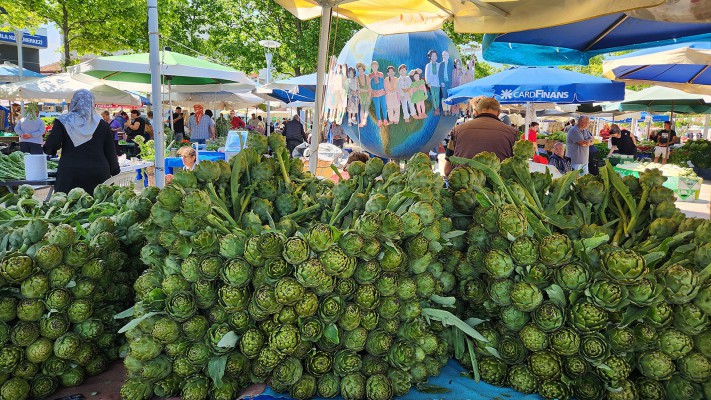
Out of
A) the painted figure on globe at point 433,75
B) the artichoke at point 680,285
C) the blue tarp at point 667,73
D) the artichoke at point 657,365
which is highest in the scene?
the blue tarp at point 667,73

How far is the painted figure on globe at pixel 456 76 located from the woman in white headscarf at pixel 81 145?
3075mm

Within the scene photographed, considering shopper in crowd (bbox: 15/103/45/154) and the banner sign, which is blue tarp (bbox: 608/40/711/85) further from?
the banner sign

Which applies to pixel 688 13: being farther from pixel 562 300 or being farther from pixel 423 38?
pixel 423 38

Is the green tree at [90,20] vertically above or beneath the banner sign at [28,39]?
beneath

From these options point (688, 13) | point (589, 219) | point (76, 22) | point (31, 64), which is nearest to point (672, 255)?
point (589, 219)

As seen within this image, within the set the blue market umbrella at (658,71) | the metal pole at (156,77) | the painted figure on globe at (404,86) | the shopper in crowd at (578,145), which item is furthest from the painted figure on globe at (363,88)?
the shopper in crowd at (578,145)

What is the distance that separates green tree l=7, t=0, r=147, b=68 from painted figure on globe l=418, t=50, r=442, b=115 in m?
12.1

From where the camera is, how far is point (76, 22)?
13.9 m

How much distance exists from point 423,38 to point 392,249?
9.48 ft

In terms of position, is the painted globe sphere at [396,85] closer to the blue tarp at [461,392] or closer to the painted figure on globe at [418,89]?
the painted figure on globe at [418,89]

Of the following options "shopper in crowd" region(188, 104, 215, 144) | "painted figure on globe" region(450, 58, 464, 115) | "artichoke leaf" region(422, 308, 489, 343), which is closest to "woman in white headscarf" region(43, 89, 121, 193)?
"painted figure on globe" region(450, 58, 464, 115)

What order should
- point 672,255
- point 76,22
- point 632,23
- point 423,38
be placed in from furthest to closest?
point 76,22 < point 423,38 < point 632,23 < point 672,255

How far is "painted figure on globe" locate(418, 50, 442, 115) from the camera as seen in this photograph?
398cm

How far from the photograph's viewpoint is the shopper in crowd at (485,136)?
446cm
